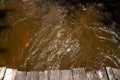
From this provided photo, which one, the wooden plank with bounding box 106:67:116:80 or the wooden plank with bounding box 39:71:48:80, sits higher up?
the wooden plank with bounding box 39:71:48:80

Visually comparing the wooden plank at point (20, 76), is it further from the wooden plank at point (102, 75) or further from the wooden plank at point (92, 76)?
the wooden plank at point (102, 75)

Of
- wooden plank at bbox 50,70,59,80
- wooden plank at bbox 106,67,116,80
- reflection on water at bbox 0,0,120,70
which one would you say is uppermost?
wooden plank at bbox 50,70,59,80

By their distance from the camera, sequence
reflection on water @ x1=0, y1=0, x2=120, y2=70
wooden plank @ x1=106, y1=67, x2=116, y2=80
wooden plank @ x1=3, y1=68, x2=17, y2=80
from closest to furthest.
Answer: wooden plank @ x1=106, y1=67, x2=116, y2=80 < wooden plank @ x1=3, y1=68, x2=17, y2=80 < reflection on water @ x1=0, y1=0, x2=120, y2=70

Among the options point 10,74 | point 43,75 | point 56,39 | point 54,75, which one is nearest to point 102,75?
point 54,75

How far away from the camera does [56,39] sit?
4633 mm

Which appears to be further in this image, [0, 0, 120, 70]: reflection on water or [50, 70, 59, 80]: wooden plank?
[0, 0, 120, 70]: reflection on water

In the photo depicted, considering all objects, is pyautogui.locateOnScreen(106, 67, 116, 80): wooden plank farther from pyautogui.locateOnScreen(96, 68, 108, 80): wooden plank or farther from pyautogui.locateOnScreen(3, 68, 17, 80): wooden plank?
pyautogui.locateOnScreen(3, 68, 17, 80): wooden plank

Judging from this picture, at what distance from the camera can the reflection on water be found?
4.07 m

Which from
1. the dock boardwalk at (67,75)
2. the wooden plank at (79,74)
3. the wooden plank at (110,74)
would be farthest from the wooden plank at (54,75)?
the wooden plank at (110,74)

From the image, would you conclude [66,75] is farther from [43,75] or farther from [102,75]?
[102,75]

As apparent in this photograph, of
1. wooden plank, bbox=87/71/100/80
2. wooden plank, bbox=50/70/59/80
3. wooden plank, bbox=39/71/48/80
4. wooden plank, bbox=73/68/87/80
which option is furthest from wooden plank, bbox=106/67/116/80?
wooden plank, bbox=39/71/48/80

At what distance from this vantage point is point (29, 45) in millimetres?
4527

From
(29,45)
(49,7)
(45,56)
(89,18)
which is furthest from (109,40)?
(49,7)

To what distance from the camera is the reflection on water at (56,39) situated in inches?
160
